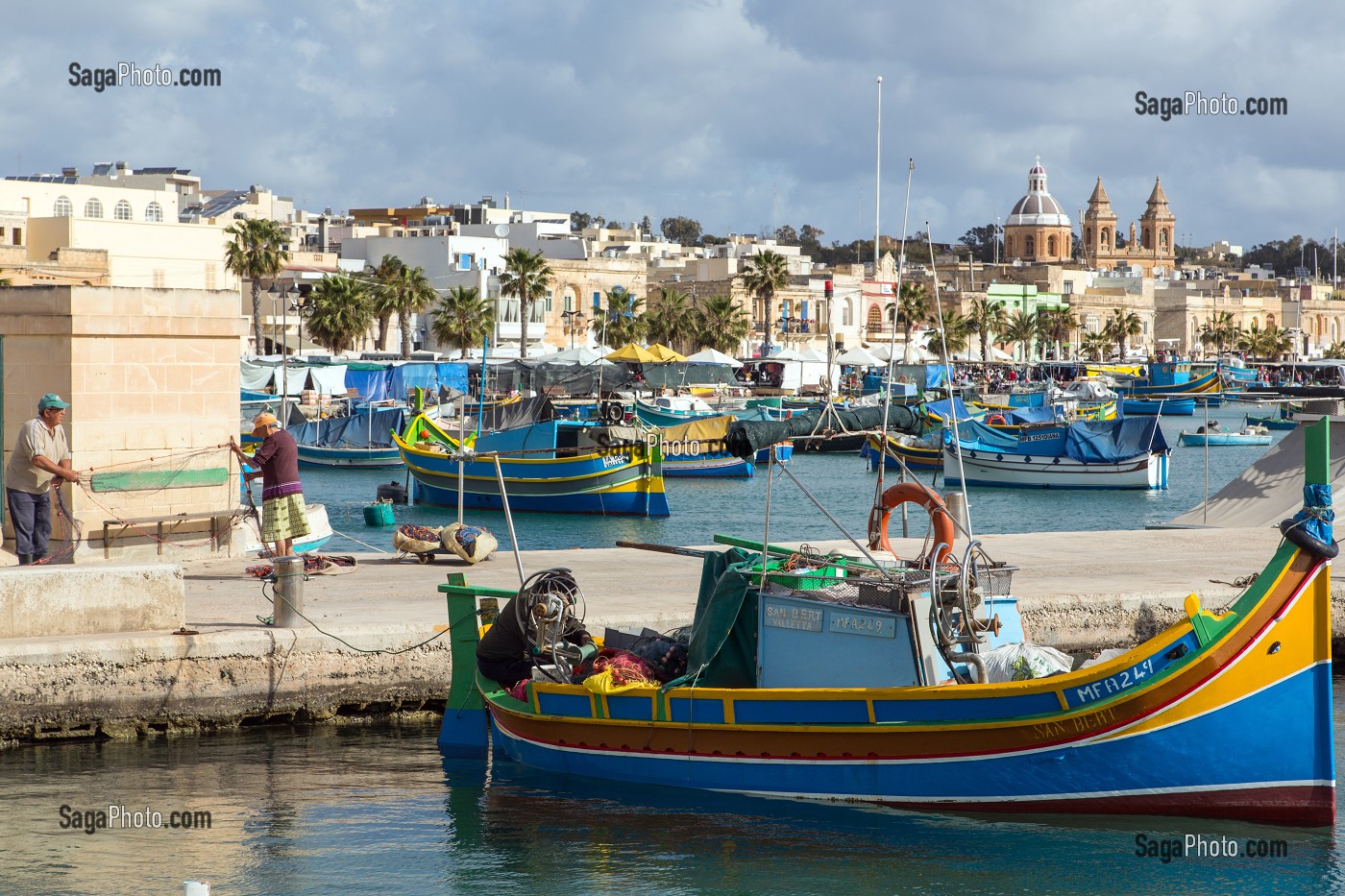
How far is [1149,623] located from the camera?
15.6m

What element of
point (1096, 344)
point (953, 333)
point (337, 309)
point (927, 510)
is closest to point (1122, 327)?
point (1096, 344)

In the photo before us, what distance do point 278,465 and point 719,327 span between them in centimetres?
7247

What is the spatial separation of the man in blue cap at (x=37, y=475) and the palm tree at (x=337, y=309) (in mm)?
55225

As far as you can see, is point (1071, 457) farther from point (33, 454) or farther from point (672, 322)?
point (672, 322)

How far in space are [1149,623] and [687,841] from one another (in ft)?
21.9

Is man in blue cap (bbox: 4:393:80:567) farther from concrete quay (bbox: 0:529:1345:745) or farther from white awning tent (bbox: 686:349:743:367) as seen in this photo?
white awning tent (bbox: 686:349:743:367)

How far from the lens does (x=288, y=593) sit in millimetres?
13508

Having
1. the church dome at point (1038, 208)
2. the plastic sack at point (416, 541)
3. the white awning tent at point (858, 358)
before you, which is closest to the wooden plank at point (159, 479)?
the plastic sack at point (416, 541)

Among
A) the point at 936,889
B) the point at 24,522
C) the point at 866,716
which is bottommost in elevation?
the point at 936,889

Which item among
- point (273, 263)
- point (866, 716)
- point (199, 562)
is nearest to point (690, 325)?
point (273, 263)

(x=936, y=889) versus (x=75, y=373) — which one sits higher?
(x=75, y=373)

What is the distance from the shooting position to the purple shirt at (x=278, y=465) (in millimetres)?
15609

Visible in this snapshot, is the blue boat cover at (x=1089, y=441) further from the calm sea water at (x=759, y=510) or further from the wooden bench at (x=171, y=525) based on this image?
the wooden bench at (x=171, y=525)

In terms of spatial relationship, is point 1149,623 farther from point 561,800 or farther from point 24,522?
point 24,522
